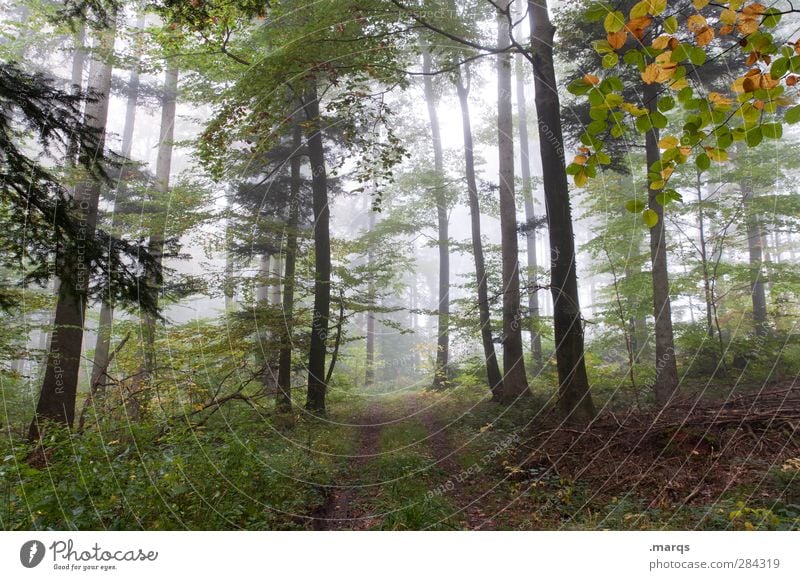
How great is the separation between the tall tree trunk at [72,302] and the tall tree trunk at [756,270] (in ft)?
36.1

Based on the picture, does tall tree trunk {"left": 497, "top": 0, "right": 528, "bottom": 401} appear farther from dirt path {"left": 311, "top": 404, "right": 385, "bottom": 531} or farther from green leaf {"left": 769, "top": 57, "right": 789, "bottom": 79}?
green leaf {"left": 769, "top": 57, "right": 789, "bottom": 79}

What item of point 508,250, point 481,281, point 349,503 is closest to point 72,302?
point 349,503

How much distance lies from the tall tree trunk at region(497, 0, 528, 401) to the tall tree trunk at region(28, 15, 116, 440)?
7222 millimetres

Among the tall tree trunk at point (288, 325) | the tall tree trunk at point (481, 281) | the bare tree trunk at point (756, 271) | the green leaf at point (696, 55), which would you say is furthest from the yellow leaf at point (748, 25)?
the bare tree trunk at point (756, 271)

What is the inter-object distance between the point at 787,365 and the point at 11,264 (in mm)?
12380

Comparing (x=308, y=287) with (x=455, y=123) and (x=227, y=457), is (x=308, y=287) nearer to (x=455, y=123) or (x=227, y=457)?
(x=227, y=457)

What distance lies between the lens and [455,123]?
485 inches

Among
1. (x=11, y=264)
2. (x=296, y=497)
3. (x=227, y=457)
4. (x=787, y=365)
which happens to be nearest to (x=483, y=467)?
(x=296, y=497)

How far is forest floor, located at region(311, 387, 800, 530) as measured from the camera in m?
3.28

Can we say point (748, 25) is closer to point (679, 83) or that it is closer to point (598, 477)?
point (679, 83)

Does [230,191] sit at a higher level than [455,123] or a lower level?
lower

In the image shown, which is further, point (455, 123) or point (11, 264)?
point (455, 123)

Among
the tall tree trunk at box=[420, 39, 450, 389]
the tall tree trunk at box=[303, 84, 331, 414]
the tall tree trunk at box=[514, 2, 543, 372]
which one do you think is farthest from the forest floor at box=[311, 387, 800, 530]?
the tall tree trunk at box=[420, 39, 450, 389]
